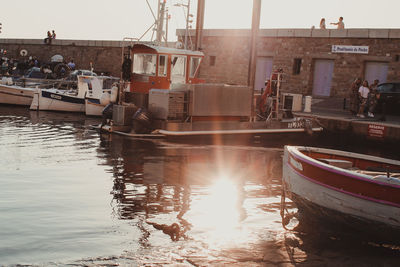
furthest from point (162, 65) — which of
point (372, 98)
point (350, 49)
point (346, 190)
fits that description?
point (350, 49)

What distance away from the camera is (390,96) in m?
22.3

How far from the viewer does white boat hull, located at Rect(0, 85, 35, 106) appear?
2522 centimetres

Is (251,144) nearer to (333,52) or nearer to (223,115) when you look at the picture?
(223,115)

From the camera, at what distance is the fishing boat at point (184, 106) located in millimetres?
15461

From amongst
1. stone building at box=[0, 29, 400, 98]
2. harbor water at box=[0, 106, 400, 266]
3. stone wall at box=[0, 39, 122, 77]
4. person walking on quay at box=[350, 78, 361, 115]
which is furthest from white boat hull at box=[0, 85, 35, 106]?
person walking on quay at box=[350, 78, 361, 115]

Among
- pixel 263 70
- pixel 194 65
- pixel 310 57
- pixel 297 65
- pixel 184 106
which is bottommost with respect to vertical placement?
pixel 184 106

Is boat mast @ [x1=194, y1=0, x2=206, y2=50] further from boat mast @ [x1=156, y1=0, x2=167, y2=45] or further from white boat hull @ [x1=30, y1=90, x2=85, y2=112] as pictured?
white boat hull @ [x1=30, y1=90, x2=85, y2=112]

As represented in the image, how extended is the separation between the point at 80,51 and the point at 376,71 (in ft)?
80.4

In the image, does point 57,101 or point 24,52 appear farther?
point 24,52

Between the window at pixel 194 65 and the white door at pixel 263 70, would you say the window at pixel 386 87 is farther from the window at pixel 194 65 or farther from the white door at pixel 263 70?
the window at pixel 194 65

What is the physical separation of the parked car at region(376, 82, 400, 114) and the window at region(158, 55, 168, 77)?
10197mm

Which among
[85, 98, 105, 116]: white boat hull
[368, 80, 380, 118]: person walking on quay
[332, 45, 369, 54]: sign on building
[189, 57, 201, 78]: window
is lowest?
[85, 98, 105, 116]: white boat hull

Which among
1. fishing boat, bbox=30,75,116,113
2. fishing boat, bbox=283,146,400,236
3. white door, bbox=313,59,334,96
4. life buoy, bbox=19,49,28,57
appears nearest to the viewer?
fishing boat, bbox=283,146,400,236

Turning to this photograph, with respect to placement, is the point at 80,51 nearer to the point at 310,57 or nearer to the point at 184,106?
the point at 310,57
